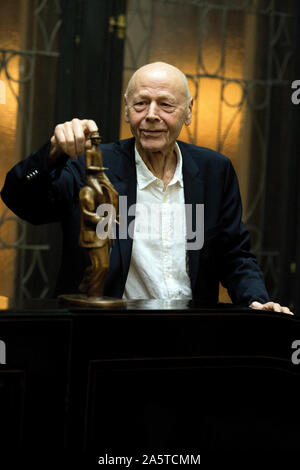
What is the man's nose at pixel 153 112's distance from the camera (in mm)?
2557

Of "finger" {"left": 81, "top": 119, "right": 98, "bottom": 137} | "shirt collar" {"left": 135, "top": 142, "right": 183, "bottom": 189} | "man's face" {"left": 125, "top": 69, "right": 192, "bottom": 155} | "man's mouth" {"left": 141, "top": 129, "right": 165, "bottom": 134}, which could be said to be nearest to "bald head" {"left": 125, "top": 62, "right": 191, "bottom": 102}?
"man's face" {"left": 125, "top": 69, "right": 192, "bottom": 155}

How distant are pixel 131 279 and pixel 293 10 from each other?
2.36 meters

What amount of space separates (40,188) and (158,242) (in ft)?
1.97

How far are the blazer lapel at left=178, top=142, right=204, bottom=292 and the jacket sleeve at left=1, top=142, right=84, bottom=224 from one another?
1.41ft

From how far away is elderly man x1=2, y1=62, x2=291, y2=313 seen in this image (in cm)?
250

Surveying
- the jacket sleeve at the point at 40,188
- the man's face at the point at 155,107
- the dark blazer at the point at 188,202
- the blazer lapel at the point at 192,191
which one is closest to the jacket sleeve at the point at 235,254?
the dark blazer at the point at 188,202

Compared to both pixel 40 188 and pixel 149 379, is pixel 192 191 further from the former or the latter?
pixel 149 379

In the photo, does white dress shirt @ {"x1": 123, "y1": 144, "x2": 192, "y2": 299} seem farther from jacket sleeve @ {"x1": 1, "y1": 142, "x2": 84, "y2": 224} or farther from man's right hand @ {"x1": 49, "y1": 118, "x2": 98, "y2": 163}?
man's right hand @ {"x1": 49, "y1": 118, "x2": 98, "y2": 163}

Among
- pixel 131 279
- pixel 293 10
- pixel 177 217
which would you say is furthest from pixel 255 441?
pixel 293 10

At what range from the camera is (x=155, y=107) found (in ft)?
8.48

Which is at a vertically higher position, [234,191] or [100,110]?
[100,110]

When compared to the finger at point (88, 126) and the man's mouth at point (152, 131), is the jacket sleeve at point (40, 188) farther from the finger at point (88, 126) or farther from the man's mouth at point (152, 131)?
the man's mouth at point (152, 131)
